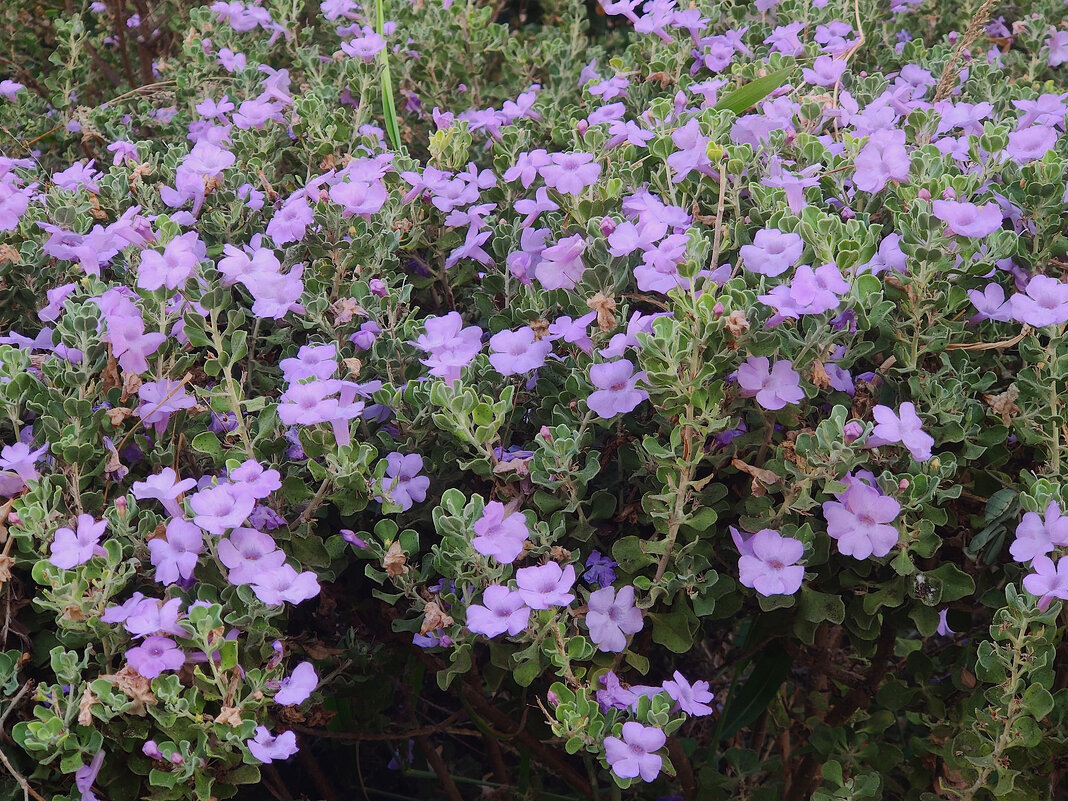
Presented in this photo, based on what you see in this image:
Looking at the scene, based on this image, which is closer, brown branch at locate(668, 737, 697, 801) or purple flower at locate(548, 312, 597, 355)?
purple flower at locate(548, 312, 597, 355)

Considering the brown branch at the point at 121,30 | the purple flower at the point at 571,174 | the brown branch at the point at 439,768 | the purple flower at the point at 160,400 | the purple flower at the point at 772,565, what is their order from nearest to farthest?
the purple flower at the point at 772,565 → the purple flower at the point at 160,400 → the purple flower at the point at 571,174 → the brown branch at the point at 439,768 → the brown branch at the point at 121,30

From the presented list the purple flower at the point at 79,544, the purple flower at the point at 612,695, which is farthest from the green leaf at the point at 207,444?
the purple flower at the point at 612,695

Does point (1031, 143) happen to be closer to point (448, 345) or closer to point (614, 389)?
point (614, 389)

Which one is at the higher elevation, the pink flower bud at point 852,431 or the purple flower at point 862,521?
the pink flower bud at point 852,431

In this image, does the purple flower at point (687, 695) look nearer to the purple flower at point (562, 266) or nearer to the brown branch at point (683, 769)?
the brown branch at point (683, 769)

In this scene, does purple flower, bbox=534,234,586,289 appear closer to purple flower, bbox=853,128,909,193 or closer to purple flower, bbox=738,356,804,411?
purple flower, bbox=738,356,804,411

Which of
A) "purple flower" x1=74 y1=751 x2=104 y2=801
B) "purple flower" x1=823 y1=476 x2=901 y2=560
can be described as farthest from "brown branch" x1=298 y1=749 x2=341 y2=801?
"purple flower" x1=823 y1=476 x2=901 y2=560
